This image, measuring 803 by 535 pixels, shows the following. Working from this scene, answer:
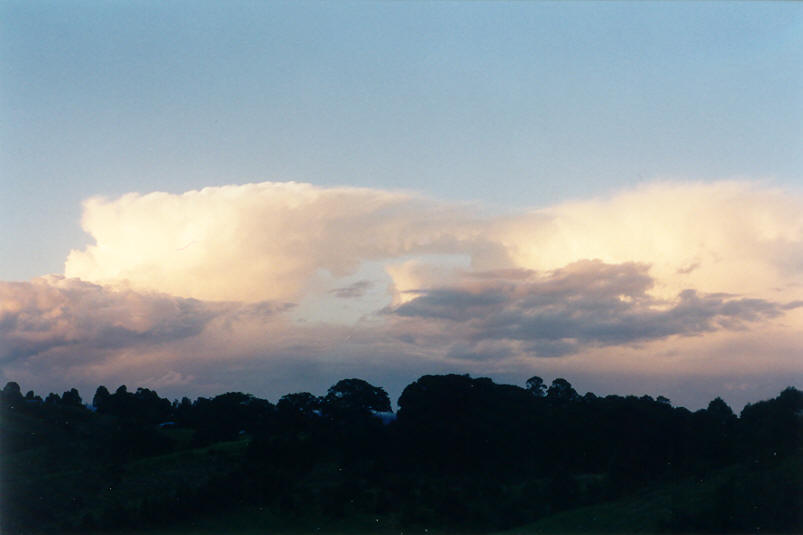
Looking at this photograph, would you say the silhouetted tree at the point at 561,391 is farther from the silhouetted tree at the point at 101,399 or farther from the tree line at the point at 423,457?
the silhouetted tree at the point at 101,399

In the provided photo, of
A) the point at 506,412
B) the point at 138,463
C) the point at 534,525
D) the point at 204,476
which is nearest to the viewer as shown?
the point at 534,525

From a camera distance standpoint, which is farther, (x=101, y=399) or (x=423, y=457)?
(x=101, y=399)

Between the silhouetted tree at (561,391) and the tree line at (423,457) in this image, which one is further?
the silhouetted tree at (561,391)

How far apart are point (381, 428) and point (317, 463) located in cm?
381

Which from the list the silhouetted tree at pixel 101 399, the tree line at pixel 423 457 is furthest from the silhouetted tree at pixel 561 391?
the silhouetted tree at pixel 101 399

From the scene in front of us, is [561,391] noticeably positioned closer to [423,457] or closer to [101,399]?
[423,457]

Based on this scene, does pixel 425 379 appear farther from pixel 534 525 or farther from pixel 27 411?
pixel 27 411

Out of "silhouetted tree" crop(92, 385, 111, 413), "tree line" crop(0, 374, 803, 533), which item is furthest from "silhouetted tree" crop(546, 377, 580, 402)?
"silhouetted tree" crop(92, 385, 111, 413)

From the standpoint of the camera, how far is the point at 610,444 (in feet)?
127

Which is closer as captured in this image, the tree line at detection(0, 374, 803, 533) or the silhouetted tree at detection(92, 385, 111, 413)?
the tree line at detection(0, 374, 803, 533)

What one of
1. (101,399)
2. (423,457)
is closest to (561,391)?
(423,457)

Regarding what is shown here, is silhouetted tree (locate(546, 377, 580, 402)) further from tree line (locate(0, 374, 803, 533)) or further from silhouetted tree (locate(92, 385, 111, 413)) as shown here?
silhouetted tree (locate(92, 385, 111, 413))

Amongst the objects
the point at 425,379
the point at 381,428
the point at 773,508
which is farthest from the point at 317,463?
the point at 773,508

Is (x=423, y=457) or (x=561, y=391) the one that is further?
(x=561, y=391)
